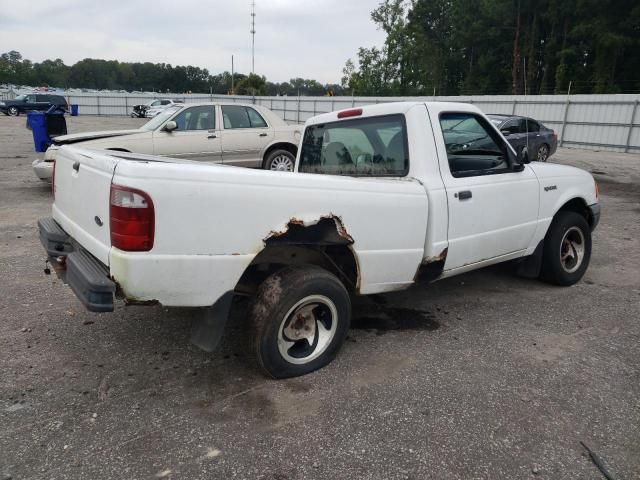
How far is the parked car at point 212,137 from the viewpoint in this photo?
8.33 metres

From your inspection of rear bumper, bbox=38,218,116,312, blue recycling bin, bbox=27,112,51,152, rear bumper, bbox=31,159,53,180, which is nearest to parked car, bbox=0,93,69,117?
blue recycling bin, bbox=27,112,51,152

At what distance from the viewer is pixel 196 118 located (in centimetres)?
898

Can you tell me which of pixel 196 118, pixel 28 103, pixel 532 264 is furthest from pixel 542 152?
pixel 28 103

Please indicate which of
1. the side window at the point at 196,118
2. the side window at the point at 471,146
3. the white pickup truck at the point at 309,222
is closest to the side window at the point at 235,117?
the side window at the point at 196,118

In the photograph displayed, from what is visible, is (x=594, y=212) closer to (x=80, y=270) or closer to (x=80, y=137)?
(x=80, y=270)

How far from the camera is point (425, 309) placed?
4148 millimetres

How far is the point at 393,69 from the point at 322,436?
72.4 m

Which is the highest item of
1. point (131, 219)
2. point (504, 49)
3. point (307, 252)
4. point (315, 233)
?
point (504, 49)

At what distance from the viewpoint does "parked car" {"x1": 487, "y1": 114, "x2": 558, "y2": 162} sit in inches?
501

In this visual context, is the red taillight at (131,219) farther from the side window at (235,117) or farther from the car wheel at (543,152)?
the car wheel at (543,152)

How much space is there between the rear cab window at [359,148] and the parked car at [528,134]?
349 inches

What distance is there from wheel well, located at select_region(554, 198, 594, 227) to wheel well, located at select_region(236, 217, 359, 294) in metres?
2.51

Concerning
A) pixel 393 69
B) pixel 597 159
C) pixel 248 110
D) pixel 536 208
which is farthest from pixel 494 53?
pixel 536 208

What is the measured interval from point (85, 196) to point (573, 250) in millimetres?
4311
